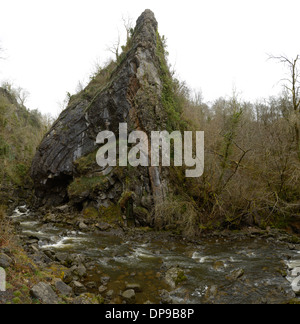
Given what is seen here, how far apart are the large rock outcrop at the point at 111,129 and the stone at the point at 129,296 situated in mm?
9263

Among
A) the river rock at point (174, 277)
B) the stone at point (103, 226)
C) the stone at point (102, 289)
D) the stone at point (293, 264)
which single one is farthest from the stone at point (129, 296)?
the stone at point (103, 226)

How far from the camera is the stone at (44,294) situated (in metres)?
5.95

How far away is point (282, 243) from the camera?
13.9 m

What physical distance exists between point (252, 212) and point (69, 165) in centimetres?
1733

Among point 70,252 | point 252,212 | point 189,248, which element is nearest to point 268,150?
point 252,212

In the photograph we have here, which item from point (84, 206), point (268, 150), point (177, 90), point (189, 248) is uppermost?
point (177, 90)

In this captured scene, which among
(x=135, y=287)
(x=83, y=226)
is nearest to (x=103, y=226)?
(x=83, y=226)

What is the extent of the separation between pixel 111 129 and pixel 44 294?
59.0ft

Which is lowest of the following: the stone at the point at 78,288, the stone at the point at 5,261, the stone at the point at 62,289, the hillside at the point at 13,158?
the stone at the point at 78,288

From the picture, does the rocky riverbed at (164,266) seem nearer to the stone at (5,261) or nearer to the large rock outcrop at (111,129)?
the stone at (5,261)

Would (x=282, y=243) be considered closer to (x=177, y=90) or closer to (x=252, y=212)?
(x=252, y=212)

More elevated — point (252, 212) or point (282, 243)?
point (252, 212)
